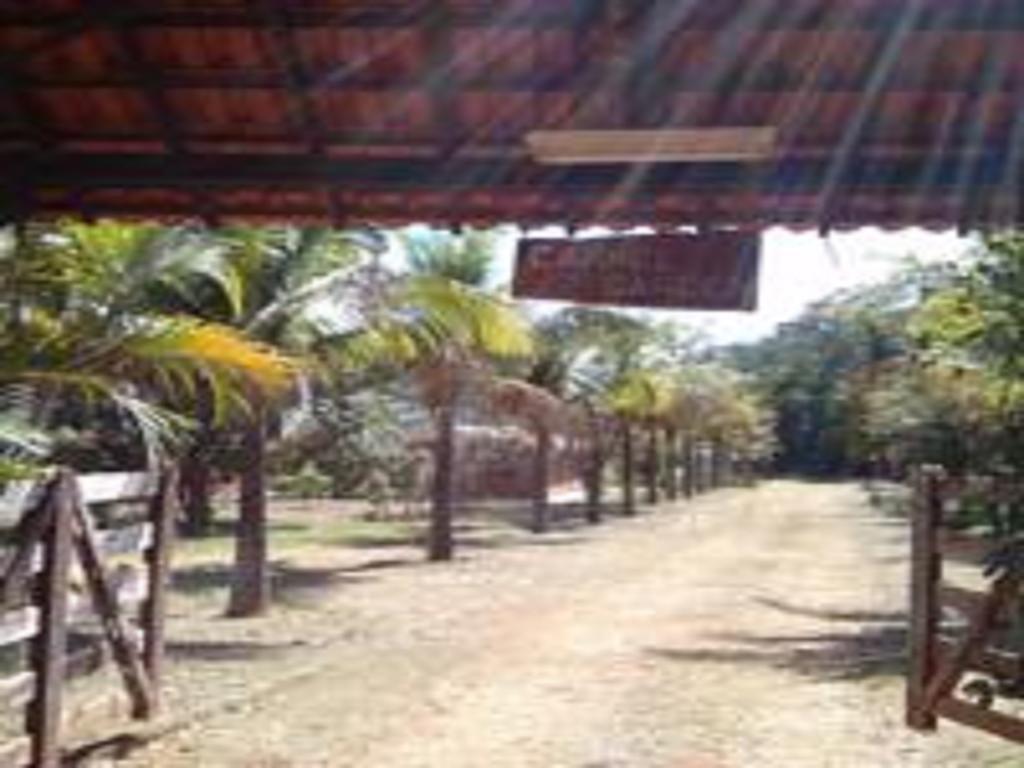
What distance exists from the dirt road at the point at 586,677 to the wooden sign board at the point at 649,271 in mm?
3445

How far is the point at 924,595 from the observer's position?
38.8ft

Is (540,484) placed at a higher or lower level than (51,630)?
higher

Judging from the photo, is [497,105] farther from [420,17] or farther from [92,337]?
[92,337]

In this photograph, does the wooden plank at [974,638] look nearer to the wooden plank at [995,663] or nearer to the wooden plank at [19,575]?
the wooden plank at [995,663]

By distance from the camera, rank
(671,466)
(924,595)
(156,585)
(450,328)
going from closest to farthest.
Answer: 1. (924,595)
2. (156,585)
3. (450,328)
4. (671,466)

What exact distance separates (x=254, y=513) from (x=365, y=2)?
13.0 metres

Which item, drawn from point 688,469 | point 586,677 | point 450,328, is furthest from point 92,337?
point 688,469

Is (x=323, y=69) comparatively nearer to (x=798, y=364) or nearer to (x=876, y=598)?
(x=876, y=598)

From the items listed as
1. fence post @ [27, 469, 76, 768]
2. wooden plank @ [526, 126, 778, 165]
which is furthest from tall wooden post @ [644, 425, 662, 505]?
wooden plank @ [526, 126, 778, 165]

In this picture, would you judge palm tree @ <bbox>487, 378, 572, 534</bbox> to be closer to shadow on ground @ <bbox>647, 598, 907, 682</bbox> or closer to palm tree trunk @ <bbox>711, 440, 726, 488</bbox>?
shadow on ground @ <bbox>647, 598, 907, 682</bbox>

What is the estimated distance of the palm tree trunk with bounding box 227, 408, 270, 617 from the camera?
64.2ft

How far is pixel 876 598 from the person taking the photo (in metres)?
23.4

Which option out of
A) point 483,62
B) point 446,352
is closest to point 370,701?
point 483,62

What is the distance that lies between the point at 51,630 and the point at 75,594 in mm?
1262
